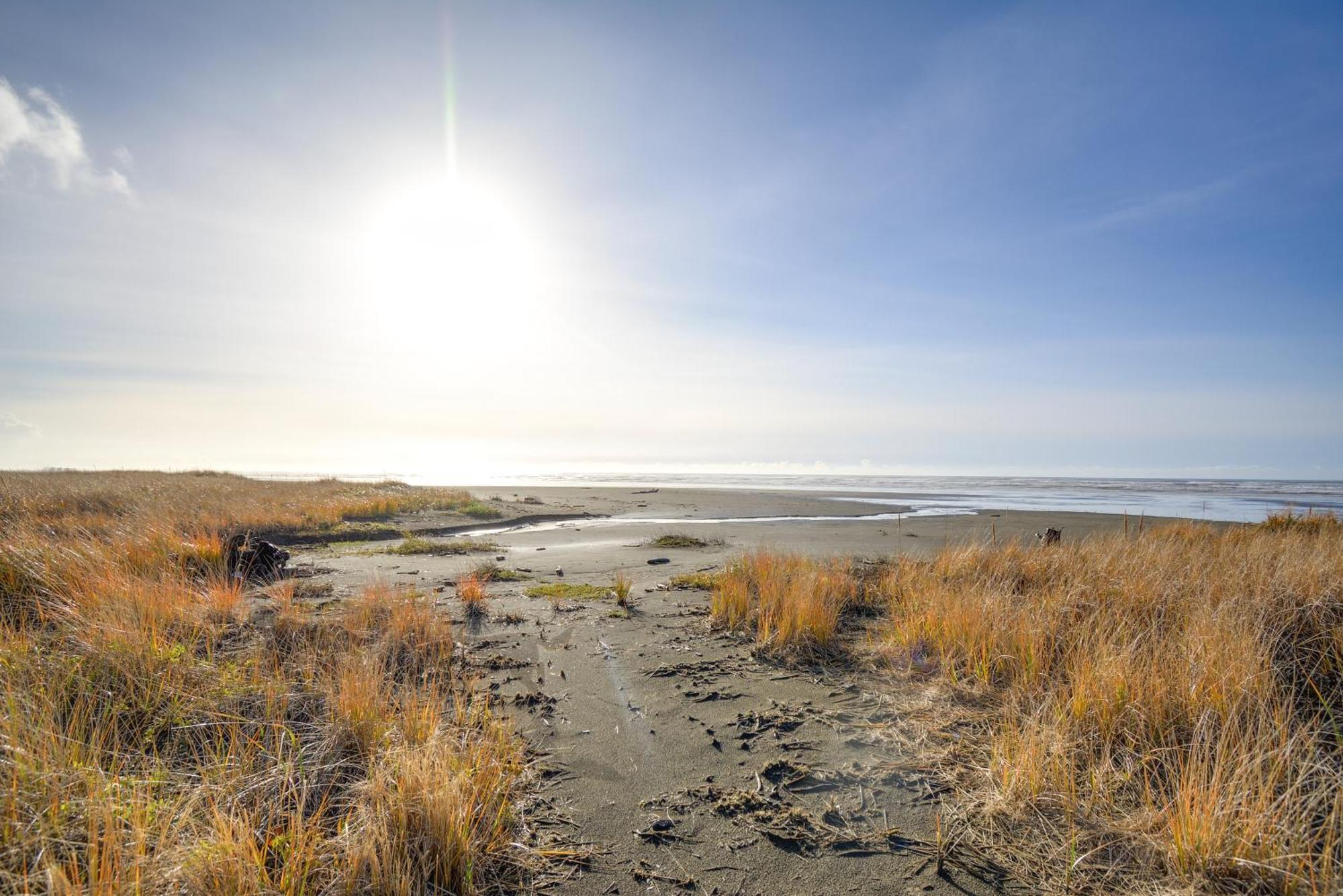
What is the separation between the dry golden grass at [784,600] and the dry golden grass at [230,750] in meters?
3.41

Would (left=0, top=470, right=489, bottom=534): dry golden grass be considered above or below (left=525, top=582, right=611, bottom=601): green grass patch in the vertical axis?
above

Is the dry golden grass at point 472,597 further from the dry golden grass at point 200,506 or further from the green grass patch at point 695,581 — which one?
the dry golden grass at point 200,506

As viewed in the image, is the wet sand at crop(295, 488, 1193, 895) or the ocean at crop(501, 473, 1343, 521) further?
the ocean at crop(501, 473, 1343, 521)

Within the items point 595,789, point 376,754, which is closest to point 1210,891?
point 595,789

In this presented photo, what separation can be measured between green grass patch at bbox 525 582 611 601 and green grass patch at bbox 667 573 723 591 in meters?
1.20

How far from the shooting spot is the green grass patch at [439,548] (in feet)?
48.5

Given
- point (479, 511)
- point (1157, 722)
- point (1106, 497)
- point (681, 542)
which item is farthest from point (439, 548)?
point (1106, 497)

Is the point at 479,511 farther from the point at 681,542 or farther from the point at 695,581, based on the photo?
the point at 695,581

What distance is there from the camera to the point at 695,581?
34.2 ft

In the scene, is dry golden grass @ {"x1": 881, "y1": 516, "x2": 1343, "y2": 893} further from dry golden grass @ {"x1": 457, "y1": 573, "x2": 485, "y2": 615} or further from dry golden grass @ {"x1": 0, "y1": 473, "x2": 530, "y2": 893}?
dry golden grass @ {"x1": 457, "y1": 573, "x2": 485, "y2": 615}

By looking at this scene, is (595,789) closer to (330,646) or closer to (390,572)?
(330,646)

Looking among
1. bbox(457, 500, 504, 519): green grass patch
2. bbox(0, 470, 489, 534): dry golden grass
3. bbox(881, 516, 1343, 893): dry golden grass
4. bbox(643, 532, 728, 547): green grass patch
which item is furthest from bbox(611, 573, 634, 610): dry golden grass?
bbox(457, 500, 504, 519): green grass patch

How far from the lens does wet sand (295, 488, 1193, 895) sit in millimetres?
3100

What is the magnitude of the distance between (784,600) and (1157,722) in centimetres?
369
